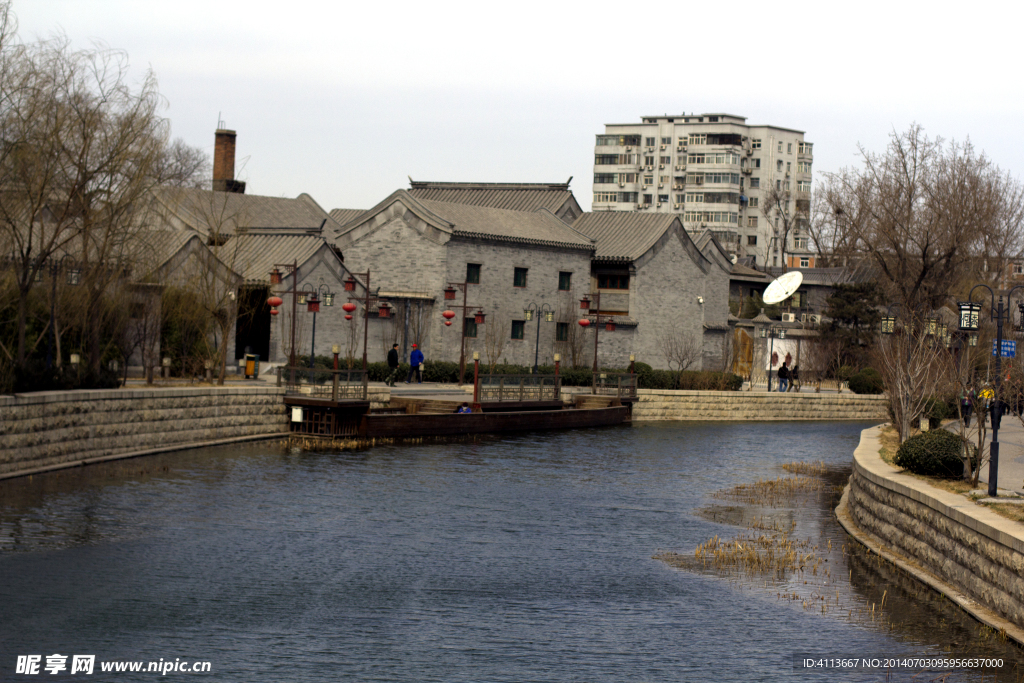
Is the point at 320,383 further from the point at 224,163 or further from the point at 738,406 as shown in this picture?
the point at 224,163

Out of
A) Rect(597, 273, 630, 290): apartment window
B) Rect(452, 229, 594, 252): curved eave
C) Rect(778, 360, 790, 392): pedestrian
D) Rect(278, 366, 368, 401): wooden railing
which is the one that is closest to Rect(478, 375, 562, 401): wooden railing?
Rect(278, 366, 368, 401): wooden railing

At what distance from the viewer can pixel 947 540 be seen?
1545 cm

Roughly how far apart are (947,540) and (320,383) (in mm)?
21271

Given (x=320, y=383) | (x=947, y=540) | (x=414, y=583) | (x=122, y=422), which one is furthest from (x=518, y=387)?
(x=947, y=540)

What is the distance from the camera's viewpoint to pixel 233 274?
38.7 metres

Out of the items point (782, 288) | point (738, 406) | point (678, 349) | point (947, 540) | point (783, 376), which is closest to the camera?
point (947, 540)

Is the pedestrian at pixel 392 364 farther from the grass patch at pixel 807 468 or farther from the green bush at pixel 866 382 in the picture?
the green bush at pixel 866 382

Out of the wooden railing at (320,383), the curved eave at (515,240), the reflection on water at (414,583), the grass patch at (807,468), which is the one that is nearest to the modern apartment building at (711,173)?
the curved eave at (515,240)

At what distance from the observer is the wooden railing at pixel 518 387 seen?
124 feet

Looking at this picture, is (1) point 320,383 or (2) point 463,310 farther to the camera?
(2) point 463,310

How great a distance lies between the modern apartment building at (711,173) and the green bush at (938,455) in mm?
88074

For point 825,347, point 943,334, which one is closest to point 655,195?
point 825,347

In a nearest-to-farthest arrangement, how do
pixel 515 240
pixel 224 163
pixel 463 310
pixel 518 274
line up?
pixel 463 310, pixel 515 240, pixel 518 274, pixel 224 163

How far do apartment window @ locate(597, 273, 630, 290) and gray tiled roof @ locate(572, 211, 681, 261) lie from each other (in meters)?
1.18
